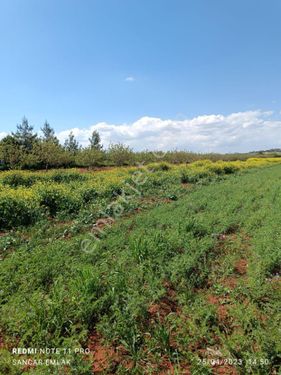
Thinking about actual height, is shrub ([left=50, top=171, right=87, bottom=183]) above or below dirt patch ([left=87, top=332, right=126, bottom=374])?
above

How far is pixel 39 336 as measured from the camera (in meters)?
3.11

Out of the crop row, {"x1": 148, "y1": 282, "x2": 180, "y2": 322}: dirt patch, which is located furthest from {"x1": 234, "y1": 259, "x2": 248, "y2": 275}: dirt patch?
the crop row

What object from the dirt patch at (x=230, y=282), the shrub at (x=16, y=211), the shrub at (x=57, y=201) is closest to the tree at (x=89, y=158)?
the shrub at (x=57, y=201)

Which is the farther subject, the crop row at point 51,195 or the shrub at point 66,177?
the shrub at point 66,177

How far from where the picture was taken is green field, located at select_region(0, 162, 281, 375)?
9.48 ft

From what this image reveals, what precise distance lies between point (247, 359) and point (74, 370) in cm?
157

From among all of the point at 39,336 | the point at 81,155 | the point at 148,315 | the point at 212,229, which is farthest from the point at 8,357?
the point at 81,155

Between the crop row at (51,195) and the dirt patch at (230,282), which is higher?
the crop row at (51,195)

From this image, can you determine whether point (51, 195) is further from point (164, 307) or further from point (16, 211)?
point (164, 307)

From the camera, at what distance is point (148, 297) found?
382 cm

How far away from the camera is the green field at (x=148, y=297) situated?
2.89 meters

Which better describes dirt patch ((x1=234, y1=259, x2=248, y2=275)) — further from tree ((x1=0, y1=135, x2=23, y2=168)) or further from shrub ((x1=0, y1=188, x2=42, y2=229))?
tree ((x1=0, y1=135, x2=23, y2=168))

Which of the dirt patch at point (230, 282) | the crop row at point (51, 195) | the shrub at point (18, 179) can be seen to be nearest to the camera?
the dirt patch at point (230, 282)

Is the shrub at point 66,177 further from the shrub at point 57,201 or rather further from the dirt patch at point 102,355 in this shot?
the dirt patch at point 102,355
